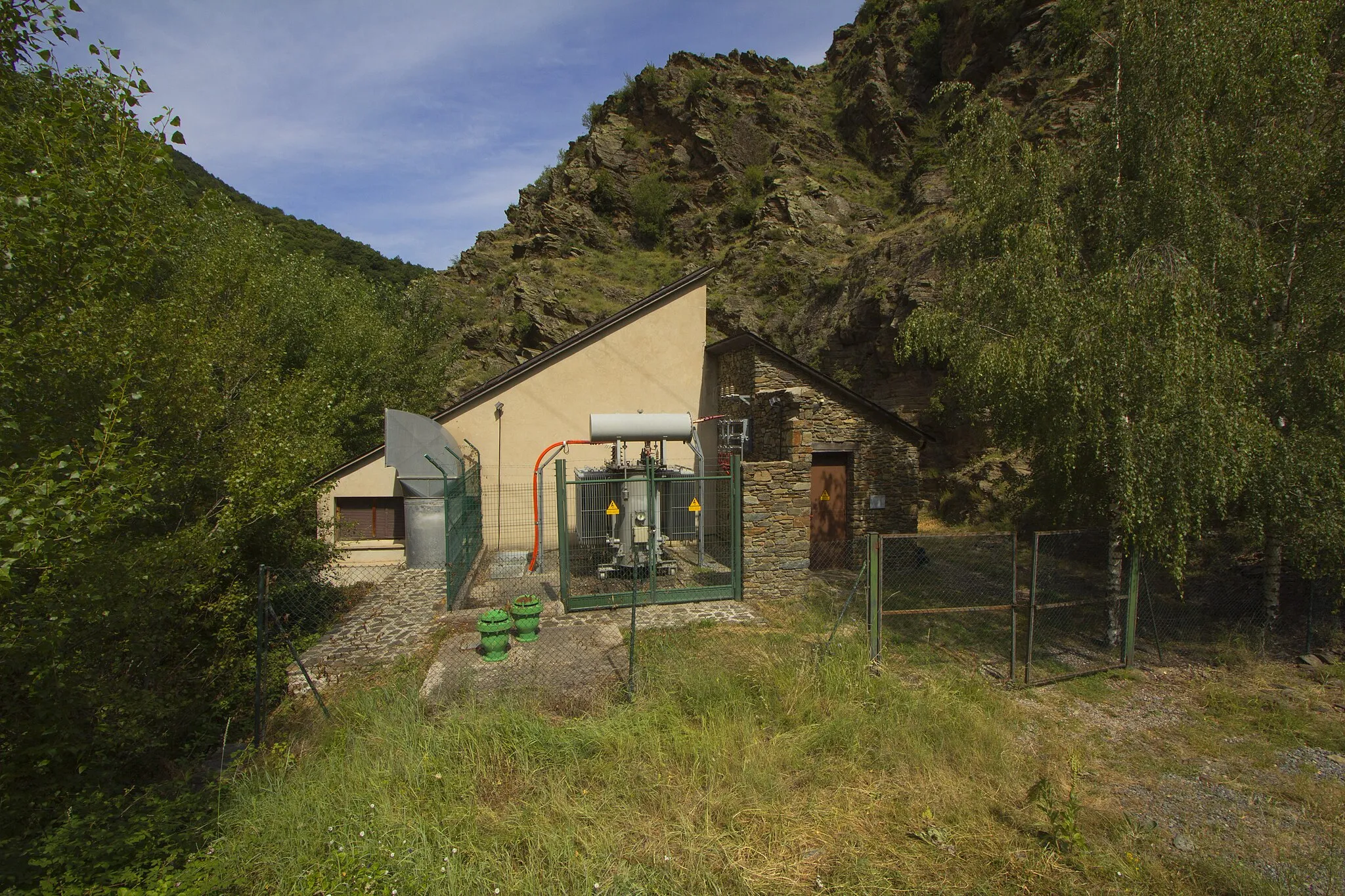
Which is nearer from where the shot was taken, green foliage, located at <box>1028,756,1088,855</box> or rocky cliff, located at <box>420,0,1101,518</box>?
green foliage, located at <box>1028,756,1088,855</box>

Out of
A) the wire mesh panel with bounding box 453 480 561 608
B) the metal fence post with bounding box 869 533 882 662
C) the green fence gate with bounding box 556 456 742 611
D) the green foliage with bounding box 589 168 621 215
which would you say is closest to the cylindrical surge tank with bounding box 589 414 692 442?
the green fence gate with bounding box 556 456 742 611

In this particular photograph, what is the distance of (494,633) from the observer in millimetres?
6953

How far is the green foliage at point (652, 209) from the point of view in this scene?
40.0 meters

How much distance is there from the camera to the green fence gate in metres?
9.70

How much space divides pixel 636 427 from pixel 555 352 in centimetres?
380

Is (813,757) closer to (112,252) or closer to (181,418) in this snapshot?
(112,252)

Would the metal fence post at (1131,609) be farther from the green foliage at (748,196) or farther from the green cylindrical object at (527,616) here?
the green foliage at (748,196)

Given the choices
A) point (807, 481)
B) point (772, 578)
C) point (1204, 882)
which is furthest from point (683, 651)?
point (1204, 882)

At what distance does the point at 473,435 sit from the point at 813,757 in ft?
34.7

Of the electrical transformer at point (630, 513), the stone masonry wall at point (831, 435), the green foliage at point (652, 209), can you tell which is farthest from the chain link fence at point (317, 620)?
the green foliage at point (652, 209)

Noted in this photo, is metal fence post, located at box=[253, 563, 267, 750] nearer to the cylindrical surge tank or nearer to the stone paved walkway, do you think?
the stone paved walkway

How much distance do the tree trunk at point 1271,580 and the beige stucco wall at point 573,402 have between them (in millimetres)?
10105

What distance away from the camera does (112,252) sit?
386 cm

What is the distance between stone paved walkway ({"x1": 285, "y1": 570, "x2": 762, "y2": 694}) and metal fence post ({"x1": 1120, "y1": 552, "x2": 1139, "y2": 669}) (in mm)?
4716
